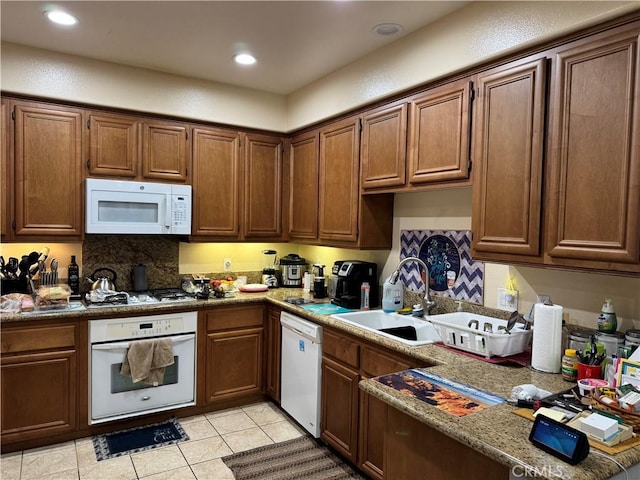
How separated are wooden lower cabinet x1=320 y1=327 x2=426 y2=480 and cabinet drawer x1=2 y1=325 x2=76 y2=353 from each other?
1690mm

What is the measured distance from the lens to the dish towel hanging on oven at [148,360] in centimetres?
303

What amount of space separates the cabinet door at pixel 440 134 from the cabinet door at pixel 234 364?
1.84m

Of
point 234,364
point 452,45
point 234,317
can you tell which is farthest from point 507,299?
point 234,364

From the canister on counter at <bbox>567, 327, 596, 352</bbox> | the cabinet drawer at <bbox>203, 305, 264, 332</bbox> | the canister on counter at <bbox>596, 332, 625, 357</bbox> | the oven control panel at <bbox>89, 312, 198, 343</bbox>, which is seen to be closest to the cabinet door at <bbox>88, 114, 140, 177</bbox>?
the oven control panel at <bbox>89, 312, 198, 343</bbox>

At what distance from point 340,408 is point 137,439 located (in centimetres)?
143

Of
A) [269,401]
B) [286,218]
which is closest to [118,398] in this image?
[269,401]

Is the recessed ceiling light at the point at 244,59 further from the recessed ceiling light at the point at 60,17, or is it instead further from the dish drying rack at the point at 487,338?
the dish drying rack at the point at 487,338

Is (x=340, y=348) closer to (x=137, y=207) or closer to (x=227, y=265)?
(x=227, y=265)

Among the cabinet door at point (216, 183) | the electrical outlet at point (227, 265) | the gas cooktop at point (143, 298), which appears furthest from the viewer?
the electrical outlet at point (227, 265)

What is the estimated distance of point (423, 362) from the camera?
210 centimetres

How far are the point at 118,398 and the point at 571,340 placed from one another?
282cm

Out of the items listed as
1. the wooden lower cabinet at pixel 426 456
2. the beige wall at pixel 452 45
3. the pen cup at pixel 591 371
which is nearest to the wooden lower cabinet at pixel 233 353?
the beige wall at pixel 452 45

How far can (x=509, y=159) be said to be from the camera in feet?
6.81

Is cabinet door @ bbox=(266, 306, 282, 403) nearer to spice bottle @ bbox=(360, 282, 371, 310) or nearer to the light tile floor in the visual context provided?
the light tile floor
